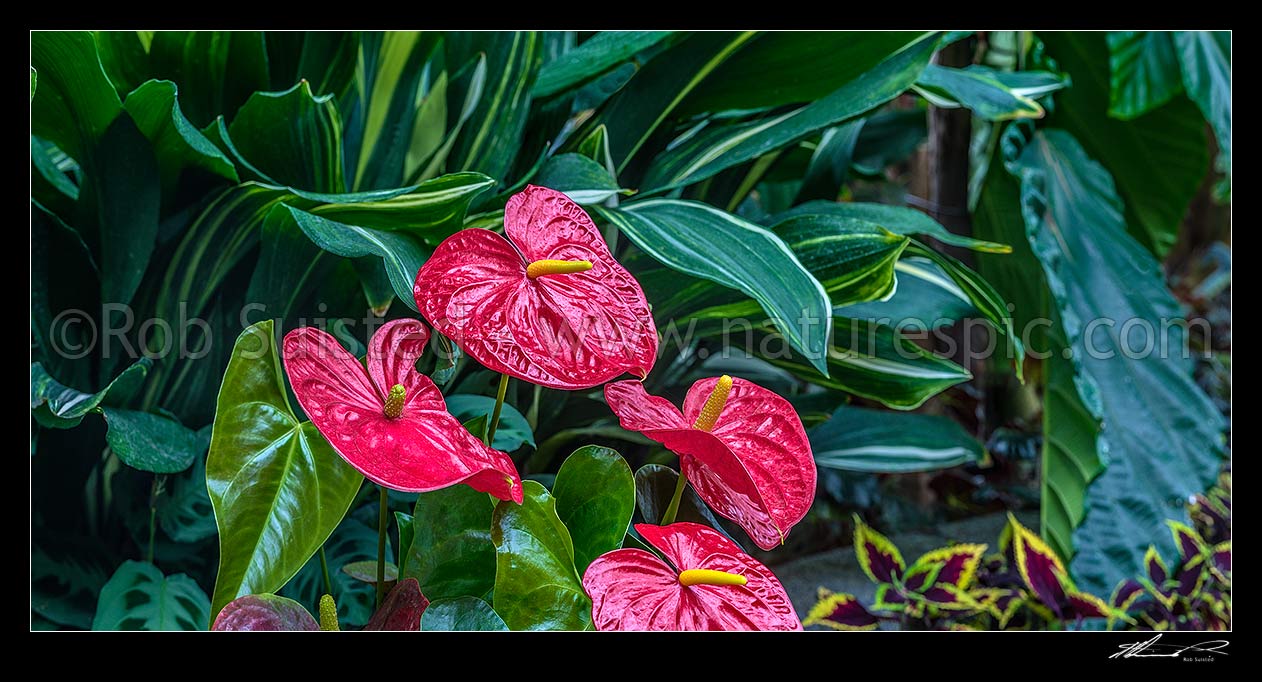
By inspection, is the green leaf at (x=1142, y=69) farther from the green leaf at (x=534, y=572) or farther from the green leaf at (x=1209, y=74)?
the green leaf at (x=534, y=572)

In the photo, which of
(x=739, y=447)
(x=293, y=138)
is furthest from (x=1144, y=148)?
(x=293, y=138)

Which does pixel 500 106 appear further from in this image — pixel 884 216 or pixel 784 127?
pixel 884 216

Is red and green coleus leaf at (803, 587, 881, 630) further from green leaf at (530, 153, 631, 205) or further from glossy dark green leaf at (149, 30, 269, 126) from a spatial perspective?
glossy dark green leaf at (149, 30, 269, 126)

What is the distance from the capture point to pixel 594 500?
1.57ft

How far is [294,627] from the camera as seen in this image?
1.43ft

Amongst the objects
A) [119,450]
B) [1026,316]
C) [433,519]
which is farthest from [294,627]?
[1026,316]

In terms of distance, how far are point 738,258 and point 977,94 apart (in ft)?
1.11

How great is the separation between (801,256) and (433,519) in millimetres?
339

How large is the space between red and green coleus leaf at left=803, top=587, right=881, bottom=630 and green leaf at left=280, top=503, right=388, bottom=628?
401 mm

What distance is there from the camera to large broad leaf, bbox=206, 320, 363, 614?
419mm
